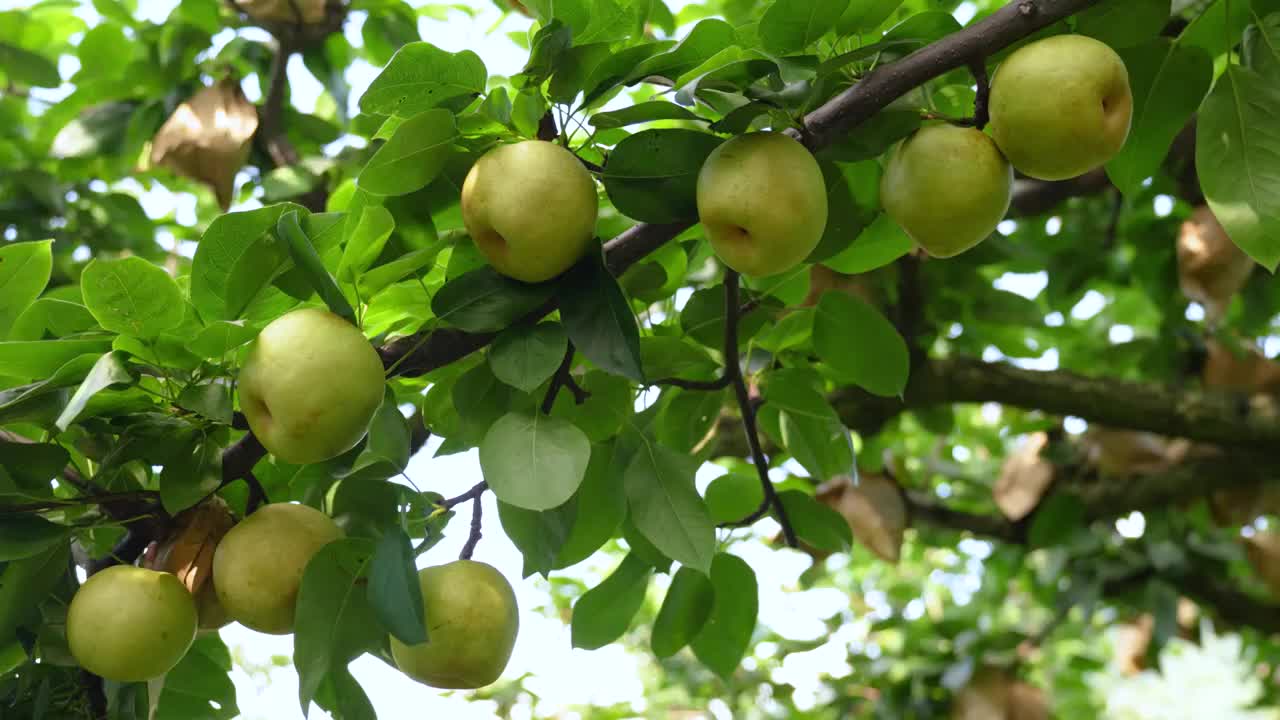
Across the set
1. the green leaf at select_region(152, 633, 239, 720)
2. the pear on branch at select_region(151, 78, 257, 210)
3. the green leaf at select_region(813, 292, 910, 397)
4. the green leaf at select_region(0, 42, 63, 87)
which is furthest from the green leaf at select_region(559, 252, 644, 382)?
the green leaf at select_region(0, 42, 63, 87)

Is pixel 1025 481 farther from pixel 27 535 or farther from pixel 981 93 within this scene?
pixel 27 535

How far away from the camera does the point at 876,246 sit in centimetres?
105

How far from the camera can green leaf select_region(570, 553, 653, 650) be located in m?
1.16

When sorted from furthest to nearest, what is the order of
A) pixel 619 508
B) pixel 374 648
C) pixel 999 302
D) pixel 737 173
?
1. pixel 999 302
2. pixel 619 508
3. pixel 374 648
4. pixel 737 173

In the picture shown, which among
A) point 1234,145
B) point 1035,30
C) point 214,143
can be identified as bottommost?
point 214,143

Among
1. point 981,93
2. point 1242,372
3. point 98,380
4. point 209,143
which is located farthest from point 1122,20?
point 1242,372

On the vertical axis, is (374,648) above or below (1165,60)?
below

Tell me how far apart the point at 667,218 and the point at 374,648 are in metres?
0.41

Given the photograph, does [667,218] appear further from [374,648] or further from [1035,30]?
[374,648]

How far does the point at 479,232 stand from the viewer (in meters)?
0.83

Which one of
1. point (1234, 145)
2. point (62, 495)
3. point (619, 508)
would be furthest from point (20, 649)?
point (1234, 145)

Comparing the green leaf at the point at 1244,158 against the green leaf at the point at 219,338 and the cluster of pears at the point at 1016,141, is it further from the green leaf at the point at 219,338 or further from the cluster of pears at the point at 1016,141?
the green leaf at the point at 219,338

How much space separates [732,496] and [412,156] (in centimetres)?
56

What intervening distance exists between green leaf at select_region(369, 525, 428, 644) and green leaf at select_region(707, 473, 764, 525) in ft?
1.70
